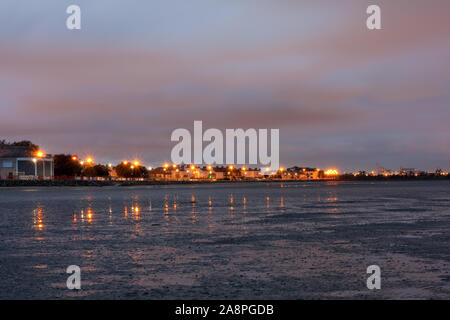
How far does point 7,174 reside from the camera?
13575 cm

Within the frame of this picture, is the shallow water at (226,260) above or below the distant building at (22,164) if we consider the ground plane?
below

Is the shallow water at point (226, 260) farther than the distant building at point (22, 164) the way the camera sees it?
No

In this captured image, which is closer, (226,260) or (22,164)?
(226,260)

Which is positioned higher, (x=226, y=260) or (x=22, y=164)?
(x=22, y=164)

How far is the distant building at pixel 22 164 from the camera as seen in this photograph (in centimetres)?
13600

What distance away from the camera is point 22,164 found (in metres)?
138

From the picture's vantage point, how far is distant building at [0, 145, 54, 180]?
136 meters

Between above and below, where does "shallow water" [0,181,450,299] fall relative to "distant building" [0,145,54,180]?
below

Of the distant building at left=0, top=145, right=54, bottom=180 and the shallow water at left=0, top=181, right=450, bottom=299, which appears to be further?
the distant building at left=0, top=145, right=54, bottom=180
